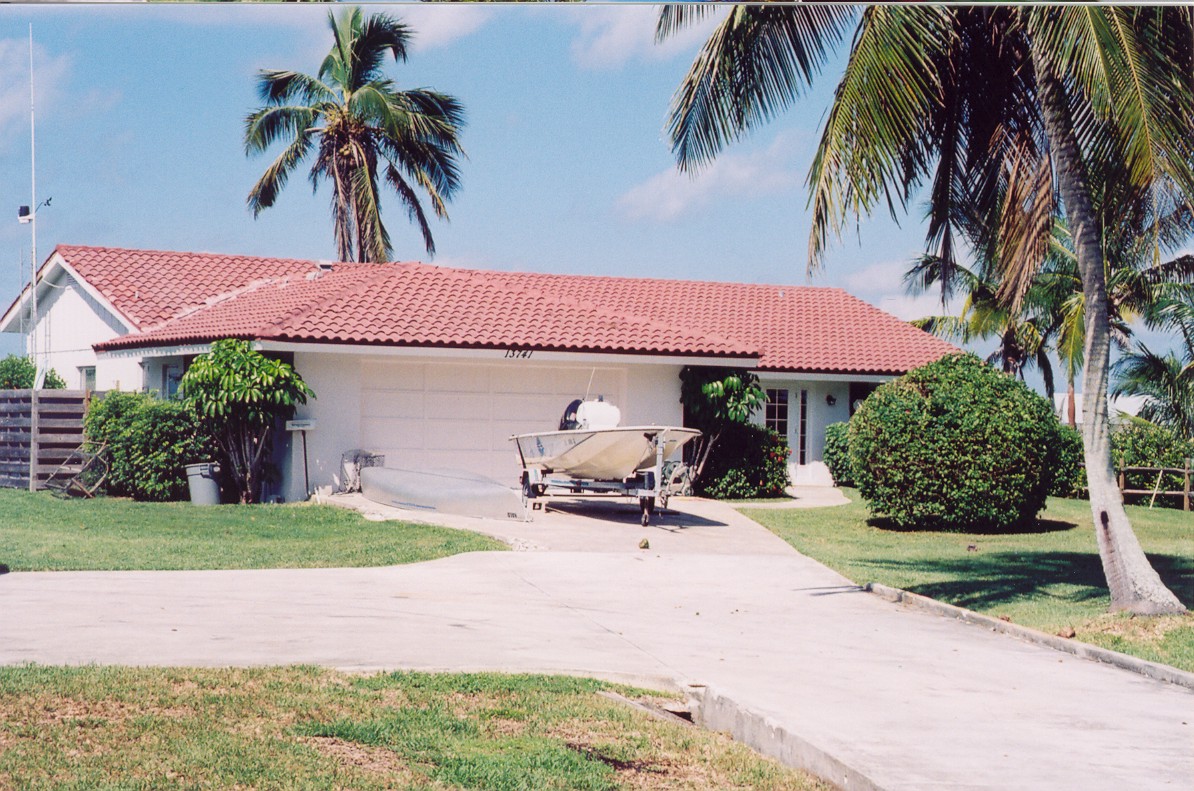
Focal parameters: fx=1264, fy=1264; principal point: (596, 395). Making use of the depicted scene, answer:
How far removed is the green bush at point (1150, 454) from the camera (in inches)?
973

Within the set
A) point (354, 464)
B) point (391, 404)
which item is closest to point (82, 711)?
point (354, 464)

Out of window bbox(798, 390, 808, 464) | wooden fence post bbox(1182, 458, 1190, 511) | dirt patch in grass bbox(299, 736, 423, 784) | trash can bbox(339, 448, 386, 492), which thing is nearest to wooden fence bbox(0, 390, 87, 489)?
trash can bbox(339, 448, 386, 492)

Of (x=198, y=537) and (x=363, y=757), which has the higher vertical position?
(x=198, y=537)

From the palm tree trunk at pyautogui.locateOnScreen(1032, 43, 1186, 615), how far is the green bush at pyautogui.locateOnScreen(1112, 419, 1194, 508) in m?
15.1

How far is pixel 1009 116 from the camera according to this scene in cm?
1214

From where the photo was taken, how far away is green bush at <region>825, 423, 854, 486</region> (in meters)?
25.2

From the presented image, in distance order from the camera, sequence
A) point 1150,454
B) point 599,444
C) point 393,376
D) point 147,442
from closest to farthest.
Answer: point 599,444
point 147,442
point 393,376
point 1150,454

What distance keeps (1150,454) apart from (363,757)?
74.1 feet

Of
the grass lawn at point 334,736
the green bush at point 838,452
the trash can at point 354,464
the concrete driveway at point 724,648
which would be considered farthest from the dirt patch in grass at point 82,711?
the green bush at point 838,452

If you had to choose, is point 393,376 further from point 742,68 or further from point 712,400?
point 742,68

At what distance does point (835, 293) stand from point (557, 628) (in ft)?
71.7

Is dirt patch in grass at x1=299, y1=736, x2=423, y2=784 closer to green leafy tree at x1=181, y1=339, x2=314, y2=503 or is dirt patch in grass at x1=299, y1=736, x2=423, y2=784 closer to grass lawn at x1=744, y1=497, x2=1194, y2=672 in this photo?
grass lawn at x1=744, y1=497, x2=1194, y2=672

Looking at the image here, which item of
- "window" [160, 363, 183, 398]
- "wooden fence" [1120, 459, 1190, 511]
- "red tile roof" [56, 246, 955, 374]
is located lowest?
"wooden fence" [1120, 459, 1190, 511]

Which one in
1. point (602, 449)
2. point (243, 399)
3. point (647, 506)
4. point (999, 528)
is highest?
point (243, 399)
